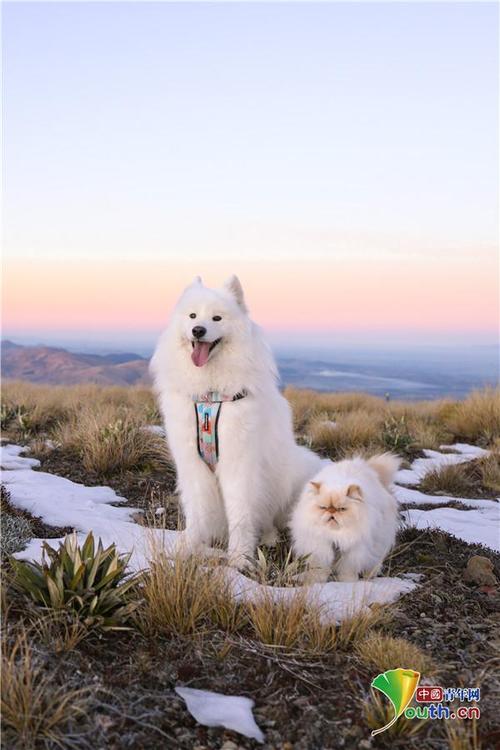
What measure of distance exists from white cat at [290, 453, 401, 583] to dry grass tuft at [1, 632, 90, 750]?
6.47ft

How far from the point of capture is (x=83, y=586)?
3.48 meters

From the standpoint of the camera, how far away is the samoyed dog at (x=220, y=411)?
5.04m

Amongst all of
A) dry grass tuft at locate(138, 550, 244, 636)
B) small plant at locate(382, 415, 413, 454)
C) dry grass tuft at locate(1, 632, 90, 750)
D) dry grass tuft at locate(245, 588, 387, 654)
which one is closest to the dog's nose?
dry grass tuft at locate(138, 550, 244, 636)

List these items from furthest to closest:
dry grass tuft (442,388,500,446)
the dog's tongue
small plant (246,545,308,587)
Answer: dry grass tuft (442,388,500,446) < the dog's tongue < small plant (246,545,308,587)

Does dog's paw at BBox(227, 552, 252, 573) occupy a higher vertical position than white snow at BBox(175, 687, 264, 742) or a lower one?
lower

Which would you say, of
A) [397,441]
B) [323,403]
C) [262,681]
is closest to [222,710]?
[262,681]

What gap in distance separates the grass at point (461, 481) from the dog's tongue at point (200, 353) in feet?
13.3

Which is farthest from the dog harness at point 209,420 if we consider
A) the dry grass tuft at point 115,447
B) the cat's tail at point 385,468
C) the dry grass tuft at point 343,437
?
the dry grass tuft at point 343,437

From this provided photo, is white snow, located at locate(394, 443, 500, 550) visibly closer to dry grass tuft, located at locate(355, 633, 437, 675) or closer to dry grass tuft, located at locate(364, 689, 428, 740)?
dry grass tuft, located at locate(355, 633, 437, 675)

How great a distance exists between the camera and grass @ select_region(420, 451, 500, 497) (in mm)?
7910

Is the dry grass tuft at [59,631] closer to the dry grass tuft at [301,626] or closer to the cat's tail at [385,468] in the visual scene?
the dry grass tuft at [301,626]

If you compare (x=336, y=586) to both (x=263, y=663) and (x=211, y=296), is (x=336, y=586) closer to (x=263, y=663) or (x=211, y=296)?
(x=263, y=663)

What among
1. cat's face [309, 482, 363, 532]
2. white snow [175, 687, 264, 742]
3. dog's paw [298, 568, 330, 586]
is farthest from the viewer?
cat's face [309, 482, 363, 532]

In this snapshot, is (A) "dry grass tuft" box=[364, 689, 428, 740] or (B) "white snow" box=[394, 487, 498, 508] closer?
(A) "dry grass tuft" box=[364, 689, 428, 740]
